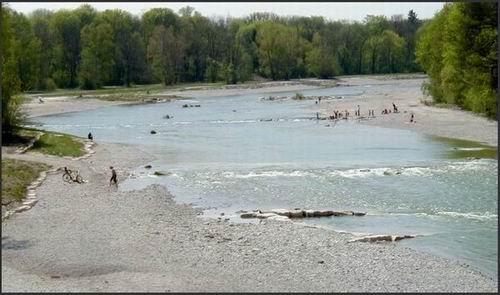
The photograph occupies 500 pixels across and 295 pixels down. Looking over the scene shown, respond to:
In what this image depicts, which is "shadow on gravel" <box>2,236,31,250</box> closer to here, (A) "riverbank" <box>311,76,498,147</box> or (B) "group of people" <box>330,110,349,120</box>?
(A) "riverbank" <box>311,76,498,147</box>

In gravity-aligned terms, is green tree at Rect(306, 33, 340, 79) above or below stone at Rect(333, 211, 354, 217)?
above

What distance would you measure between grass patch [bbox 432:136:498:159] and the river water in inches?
25.3

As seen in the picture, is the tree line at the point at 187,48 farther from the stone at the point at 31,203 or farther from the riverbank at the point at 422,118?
the stone at the point at 31,203

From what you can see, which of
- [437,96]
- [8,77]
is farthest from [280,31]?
[8,77]

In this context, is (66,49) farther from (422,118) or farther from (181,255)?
(181,255)

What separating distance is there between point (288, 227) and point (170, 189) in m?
11.0

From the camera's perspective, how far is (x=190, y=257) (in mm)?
20953

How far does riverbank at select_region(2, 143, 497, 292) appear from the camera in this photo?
18141 mm

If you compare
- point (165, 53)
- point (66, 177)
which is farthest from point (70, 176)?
point (165, 53)

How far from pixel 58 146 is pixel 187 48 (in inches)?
4155

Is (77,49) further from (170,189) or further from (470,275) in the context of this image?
(470,275)

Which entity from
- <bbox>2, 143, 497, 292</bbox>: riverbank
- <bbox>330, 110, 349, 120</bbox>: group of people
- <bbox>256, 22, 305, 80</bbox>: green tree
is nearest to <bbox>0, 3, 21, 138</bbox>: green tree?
<bbox>2, 143, 497, 292</bbox>: riverbank

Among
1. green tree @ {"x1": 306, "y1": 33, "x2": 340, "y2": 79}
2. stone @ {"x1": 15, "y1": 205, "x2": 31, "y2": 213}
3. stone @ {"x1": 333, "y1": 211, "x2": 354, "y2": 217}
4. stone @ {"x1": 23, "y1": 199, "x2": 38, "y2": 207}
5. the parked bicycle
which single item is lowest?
stone @ {"x1": 333, "y1": 211, "x2": 354, "y2": 217}

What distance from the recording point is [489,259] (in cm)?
2139
